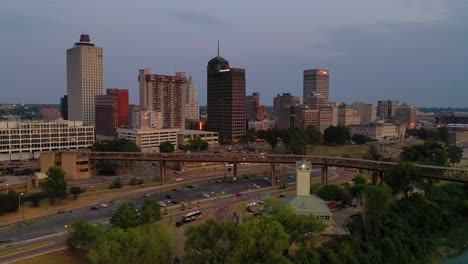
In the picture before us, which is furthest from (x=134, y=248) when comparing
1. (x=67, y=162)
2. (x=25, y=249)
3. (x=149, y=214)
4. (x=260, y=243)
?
(x=67, y=162)

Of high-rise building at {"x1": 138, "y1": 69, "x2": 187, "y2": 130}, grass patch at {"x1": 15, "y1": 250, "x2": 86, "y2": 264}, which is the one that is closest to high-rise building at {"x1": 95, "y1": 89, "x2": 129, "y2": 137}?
high-rise building at {"x1": 138, "y1": 69, "x2": 187, "y2": 130}

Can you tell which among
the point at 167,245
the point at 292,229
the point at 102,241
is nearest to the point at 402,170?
the point at 292,229

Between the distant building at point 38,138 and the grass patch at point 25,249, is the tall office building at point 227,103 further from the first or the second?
the grass patch at point 25,249

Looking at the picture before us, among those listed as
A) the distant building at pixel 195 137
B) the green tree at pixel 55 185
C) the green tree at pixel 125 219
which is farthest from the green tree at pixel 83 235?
the distant building at pixel 195 137

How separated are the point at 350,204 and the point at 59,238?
3454 centimetres

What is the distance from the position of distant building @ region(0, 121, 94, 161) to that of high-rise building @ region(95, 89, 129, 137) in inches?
1990

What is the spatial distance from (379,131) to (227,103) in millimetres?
63786

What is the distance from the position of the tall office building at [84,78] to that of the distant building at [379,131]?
108 meters

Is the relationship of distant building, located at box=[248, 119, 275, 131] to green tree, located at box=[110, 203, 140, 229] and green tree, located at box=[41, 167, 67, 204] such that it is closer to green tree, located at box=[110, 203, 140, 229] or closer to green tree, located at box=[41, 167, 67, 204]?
green tree, located at box=[41, 167, 67, 204]

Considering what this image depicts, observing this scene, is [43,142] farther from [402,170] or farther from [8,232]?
[402,170]

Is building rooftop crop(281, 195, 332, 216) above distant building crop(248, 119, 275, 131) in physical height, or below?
below

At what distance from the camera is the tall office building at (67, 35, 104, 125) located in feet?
586

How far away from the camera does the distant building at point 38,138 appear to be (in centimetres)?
9819

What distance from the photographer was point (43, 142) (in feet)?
339
